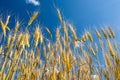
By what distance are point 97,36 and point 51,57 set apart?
773mm

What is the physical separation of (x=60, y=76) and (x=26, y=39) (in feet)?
1.35

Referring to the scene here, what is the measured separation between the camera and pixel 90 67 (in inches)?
85.7

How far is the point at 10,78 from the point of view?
146 cm

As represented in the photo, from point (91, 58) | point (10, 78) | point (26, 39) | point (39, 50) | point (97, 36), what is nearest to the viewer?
point (10, 78)

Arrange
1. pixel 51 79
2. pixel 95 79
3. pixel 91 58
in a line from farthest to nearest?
pixel 91 58, pixel 95 79, pixel 51 79

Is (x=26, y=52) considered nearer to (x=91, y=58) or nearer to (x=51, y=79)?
(x=51, y=79)

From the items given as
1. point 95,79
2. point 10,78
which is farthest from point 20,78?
point 95,79

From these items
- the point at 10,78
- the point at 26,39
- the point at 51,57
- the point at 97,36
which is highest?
the point at 97,36

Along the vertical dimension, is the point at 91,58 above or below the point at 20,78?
above

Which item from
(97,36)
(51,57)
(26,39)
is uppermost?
(97,36)

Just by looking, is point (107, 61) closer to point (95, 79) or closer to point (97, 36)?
point (95, 79)

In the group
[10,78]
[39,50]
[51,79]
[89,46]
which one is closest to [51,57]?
[39,50]

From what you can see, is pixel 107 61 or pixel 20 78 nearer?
pixel 20 78

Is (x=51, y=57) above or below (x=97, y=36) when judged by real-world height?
below
